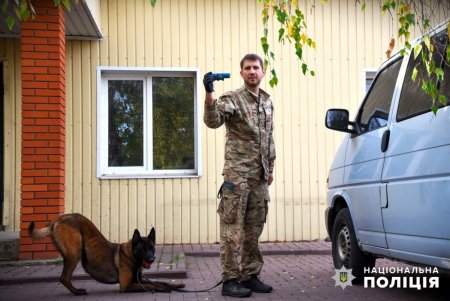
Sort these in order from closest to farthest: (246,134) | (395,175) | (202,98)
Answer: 1. (395,175)
2. (246,134)
3. (202,98)

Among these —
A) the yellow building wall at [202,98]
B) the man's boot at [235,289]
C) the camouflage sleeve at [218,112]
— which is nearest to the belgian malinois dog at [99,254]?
the man's boot at [235,289]

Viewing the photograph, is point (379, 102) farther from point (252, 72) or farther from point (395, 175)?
point (252, 72)

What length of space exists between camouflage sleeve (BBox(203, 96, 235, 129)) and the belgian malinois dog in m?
1.31

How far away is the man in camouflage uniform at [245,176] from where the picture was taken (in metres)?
4.99

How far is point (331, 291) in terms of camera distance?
5.41 metres

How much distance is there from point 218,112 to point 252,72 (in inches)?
21.7

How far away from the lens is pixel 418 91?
454 cm

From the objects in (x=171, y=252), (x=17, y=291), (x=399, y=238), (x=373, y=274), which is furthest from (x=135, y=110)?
(x=399, y=238)

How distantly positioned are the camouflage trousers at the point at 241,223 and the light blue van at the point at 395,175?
938mm

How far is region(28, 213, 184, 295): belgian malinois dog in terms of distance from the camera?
5.34 metres

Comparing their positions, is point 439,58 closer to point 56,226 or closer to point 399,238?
point 399,238

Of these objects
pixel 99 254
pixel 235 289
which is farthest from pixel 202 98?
pixel 235 289

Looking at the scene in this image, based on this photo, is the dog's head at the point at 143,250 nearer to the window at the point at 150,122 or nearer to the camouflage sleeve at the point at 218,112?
the camouflage sleeve at the point at 218,112

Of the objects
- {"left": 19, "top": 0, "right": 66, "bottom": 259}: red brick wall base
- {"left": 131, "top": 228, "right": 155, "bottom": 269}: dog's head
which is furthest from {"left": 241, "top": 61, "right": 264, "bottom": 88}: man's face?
{"left": 19, "top": 0, "right": 66, "bottom": 259}: red brick wall base
